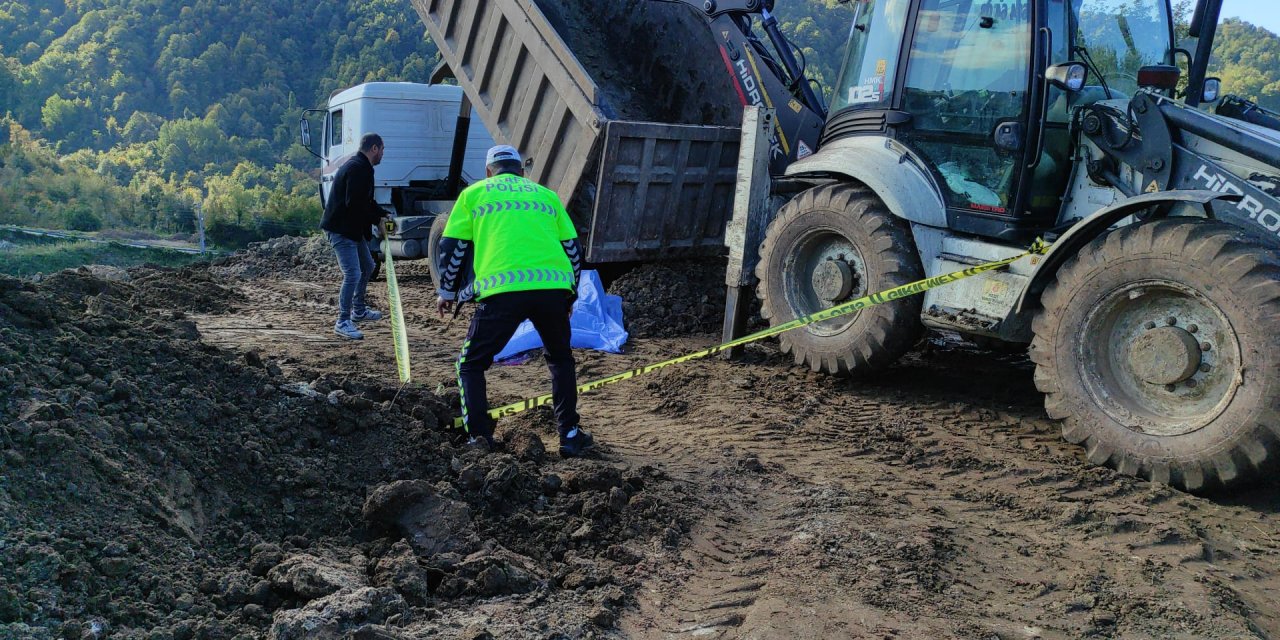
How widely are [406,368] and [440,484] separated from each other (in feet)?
6.48

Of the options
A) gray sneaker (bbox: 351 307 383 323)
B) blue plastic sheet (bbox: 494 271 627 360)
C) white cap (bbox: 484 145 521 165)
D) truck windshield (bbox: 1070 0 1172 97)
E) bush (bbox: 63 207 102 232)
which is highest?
truck windshield (bbox: 1070 0 1172 97)

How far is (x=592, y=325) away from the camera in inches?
295

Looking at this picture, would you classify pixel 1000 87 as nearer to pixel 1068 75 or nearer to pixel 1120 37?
pixel 1068 75

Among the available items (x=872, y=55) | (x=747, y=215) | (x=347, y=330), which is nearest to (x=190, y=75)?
(x=347, y=330)

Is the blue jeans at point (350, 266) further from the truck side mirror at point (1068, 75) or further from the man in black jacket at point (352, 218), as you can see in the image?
the truck side mirror at point (1068, 75)

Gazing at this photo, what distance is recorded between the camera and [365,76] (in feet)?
108

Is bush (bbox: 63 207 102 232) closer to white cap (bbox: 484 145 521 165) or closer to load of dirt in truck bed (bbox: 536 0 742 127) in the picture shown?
load of dirt in truck bed (bbox: 536 0 742 127)

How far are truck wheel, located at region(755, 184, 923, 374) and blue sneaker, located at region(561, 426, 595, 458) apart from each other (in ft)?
6.76

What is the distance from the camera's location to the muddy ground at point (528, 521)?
3.08m

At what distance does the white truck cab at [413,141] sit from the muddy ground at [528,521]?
6.10m

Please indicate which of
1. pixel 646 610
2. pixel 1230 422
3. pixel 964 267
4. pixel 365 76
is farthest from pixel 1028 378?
pixel 365 76

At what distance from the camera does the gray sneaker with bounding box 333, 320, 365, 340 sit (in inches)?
304

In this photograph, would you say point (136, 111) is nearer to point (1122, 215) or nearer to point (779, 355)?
point (779, 355)

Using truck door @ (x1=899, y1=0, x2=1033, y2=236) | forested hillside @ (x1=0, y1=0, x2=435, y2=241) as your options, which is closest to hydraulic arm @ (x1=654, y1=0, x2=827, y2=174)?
truck door @ (x1=899, y1=0, x2=1033, y2=236)
